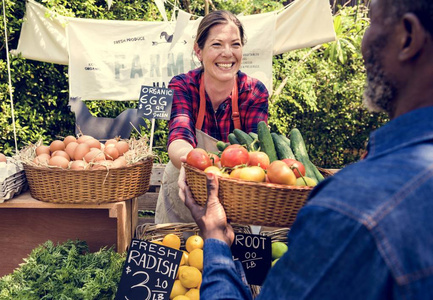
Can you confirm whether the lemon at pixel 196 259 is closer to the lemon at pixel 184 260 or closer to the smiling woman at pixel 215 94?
the lemon at pixel 184 260

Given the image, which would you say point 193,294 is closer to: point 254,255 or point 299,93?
point 254,255

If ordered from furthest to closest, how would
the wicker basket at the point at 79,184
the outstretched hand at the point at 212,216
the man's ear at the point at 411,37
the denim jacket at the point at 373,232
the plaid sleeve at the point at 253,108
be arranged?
1. the plaid sleeve at the point at 253,108
2. the wicker basket at the point at 79,184
3. the outstretched hand at the point at 212,216
4. the man's ear at the point at 411,37
5. the denim jacket at the point at 373,232

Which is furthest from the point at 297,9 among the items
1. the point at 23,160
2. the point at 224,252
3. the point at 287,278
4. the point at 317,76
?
the point at 287,278

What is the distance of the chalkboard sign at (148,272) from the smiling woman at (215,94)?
849 millimetres

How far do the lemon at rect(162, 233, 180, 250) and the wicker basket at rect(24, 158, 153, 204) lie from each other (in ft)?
1.52

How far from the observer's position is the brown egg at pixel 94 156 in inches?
88.1

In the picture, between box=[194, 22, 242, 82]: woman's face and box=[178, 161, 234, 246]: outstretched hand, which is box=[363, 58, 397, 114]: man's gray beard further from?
box=[194, 22, 242, 82]: woman's face

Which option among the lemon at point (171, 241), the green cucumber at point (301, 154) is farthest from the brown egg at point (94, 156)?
the green cucumber at point (301, 154)

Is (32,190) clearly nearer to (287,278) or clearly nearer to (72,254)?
(72,254)

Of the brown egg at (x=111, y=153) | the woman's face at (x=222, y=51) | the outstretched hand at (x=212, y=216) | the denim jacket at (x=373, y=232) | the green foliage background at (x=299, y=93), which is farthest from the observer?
the green foliage background at (x=299, y=93)

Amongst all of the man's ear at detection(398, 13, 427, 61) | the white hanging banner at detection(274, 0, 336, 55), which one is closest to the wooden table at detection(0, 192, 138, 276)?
the man's ear at detection(398, 13, 427, 61)

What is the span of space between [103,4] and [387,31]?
507 centimetres

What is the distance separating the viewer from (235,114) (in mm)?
2621

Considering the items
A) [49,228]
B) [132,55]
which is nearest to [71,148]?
[49,228]
